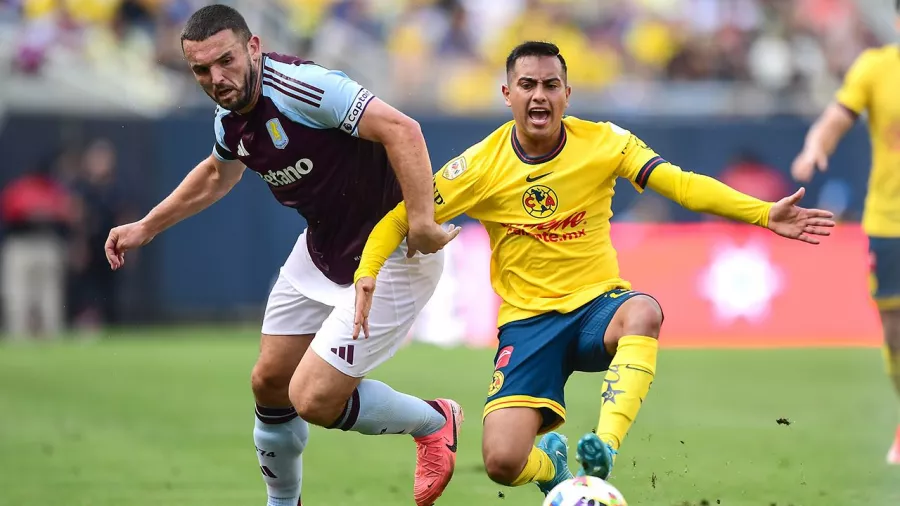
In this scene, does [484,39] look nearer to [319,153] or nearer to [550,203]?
[550,203]

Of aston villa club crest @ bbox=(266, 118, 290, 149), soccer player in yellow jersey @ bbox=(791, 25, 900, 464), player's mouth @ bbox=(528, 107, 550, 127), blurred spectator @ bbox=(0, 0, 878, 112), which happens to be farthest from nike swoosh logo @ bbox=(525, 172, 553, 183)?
blurred spectator @ bbox=(0, 0, 878, 112)

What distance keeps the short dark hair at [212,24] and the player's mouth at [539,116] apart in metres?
1.32

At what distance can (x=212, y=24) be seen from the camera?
234 inches

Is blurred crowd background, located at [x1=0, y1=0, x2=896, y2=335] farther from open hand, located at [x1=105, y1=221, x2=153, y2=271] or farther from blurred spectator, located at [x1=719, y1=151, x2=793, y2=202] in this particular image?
open hand, located at [x1=105, y1=221, x2=153, y2=271]

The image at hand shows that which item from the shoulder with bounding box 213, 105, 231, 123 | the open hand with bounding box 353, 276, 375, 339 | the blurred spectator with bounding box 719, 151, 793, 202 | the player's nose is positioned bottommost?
the open hand with bounding box 353, 276, 375, 339

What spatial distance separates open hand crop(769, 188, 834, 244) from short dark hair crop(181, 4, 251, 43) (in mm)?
2413

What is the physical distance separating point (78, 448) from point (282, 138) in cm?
415

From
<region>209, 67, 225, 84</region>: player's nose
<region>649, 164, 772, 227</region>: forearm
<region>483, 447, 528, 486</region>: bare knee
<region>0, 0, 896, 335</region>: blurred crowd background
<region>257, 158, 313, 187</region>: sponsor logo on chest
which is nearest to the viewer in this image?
<region>649, 164, 772, 227</region>: forearm

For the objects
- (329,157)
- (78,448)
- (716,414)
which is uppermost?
(329,157)

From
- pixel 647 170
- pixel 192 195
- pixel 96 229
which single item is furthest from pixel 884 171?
pixel 96 229

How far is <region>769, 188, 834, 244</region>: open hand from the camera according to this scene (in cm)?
571

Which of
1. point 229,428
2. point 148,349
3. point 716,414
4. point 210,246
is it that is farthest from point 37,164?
point 716,414

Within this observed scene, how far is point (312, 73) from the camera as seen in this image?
20.1 ft

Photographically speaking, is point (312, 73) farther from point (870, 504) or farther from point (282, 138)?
point (870, 504)
